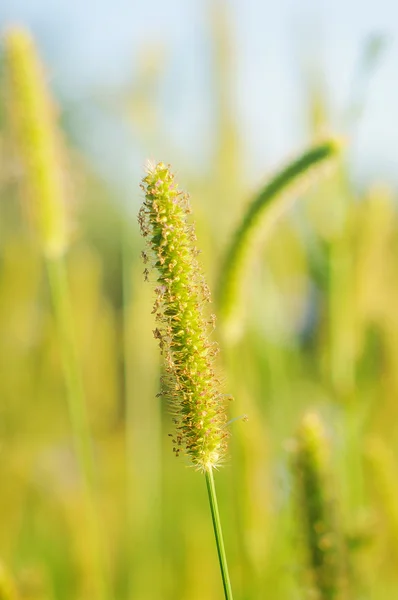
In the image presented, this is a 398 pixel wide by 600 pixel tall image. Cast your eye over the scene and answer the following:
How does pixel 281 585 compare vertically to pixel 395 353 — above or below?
below

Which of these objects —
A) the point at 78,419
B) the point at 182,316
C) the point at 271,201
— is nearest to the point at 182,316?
the point at 182,316

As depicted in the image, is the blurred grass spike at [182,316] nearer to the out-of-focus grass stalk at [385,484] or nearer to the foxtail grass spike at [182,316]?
the foxtail grass spike at [182,316]

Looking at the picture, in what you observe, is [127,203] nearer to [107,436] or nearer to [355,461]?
[355,461]

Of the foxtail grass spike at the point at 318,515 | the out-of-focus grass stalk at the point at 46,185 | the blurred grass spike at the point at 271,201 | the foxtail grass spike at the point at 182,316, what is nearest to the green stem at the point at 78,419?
the out-of-focus grass stalk at the point at 46,185

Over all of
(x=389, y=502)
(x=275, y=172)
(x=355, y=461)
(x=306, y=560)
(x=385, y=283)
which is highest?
(x=385, y=283)

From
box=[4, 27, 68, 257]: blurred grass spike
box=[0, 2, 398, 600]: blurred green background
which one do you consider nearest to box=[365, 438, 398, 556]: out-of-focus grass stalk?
box=[0, 2, 398, 600]: blurred green background

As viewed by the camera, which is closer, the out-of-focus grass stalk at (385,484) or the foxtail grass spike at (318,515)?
the foxtail grass spike at (318,515)

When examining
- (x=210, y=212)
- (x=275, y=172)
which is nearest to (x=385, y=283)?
(x=210, y=212)
